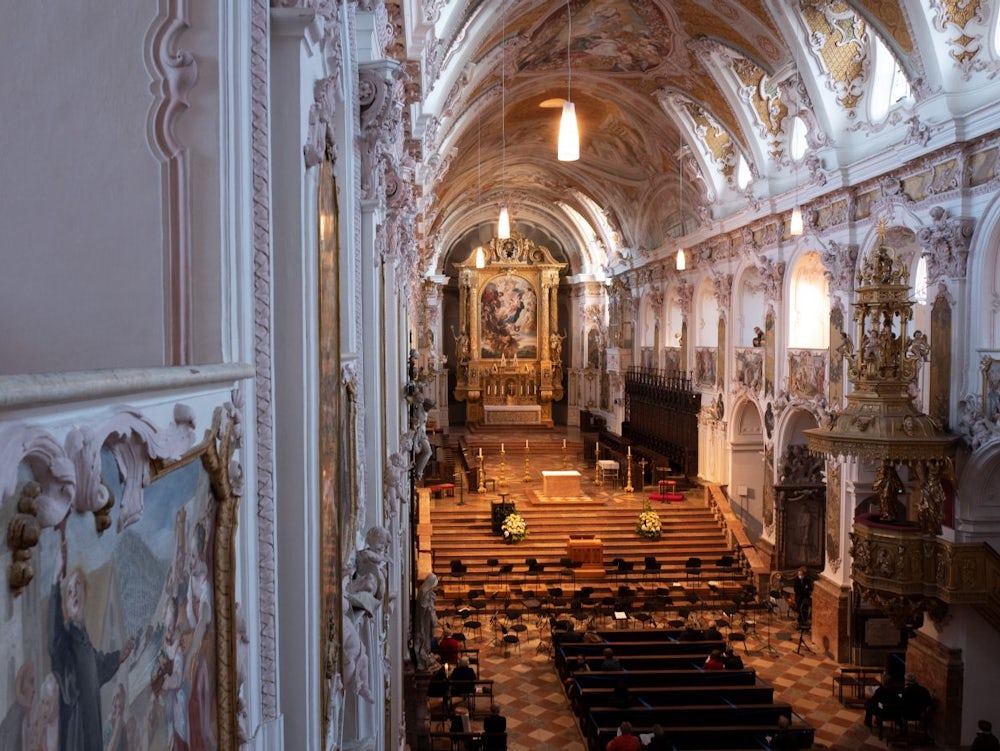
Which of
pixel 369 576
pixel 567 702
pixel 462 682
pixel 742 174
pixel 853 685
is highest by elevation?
pixel 742 174

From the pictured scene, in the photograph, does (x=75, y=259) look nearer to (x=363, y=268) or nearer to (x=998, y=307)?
(x=363, y=268)

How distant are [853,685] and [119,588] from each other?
1495cm

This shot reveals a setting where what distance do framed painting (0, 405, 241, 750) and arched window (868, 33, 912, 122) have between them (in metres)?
15.0

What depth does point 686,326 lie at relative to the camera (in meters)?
25.0

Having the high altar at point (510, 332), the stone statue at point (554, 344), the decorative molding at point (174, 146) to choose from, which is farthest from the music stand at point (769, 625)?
the stone statue at point (554, 344)

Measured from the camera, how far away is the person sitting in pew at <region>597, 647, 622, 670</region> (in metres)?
13.5

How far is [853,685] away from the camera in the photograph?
13.9 metres

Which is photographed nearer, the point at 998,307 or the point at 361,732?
the point at 361,732

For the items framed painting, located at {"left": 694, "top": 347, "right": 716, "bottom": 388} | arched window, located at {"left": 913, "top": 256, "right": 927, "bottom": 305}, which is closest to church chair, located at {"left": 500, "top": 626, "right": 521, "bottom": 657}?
framed painting, located at {"left": 694, "top": 347, "right": 716, "bottom": 388}

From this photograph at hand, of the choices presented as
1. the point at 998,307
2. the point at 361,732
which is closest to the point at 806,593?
the point at 998,307

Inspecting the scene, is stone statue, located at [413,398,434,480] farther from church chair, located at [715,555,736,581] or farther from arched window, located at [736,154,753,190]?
arched window, located at [736,154,753,190]

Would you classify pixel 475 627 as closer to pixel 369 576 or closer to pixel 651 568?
pixel 651 568

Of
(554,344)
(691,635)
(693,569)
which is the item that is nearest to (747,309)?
(693,569)

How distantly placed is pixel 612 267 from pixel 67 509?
33.5 meters
